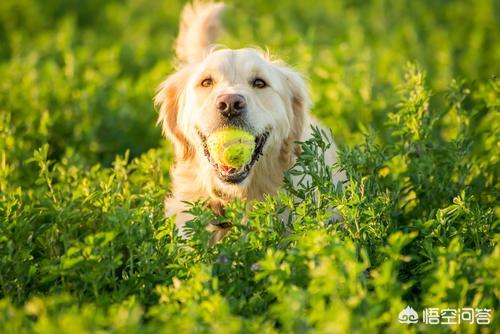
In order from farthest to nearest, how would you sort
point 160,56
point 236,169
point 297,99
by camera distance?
point 160,56 → point 297,99 → point 236,169

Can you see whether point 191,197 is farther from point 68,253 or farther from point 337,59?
point 337,59

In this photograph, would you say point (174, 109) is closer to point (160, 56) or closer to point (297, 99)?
point (297, 99)

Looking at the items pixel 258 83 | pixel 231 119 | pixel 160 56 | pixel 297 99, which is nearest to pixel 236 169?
pixel 231 119

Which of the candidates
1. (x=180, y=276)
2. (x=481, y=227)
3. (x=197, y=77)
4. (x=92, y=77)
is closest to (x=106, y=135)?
(x=92, y=77)

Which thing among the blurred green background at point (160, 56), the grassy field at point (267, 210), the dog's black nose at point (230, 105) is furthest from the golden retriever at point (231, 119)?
the blurred green background at point (160, 56)

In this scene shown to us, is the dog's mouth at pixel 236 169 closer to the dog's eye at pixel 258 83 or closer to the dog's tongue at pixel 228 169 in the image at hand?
the dog's tongue at pixel 228 169

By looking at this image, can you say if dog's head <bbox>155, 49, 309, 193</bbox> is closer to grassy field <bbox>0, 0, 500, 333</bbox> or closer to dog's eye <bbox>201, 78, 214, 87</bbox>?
dog's eye <bbox>201, 78, 214, 87</bbox>

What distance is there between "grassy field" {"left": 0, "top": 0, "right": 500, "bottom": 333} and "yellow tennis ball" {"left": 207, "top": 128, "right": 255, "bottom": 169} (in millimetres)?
395

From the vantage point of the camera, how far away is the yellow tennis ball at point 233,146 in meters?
4.31

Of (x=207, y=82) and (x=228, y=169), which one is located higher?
(x=207, y=82)

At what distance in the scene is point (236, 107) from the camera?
4359mm

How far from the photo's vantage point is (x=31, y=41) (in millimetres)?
9797

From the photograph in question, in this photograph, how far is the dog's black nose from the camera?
4.34m

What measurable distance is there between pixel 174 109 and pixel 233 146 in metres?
0.96
